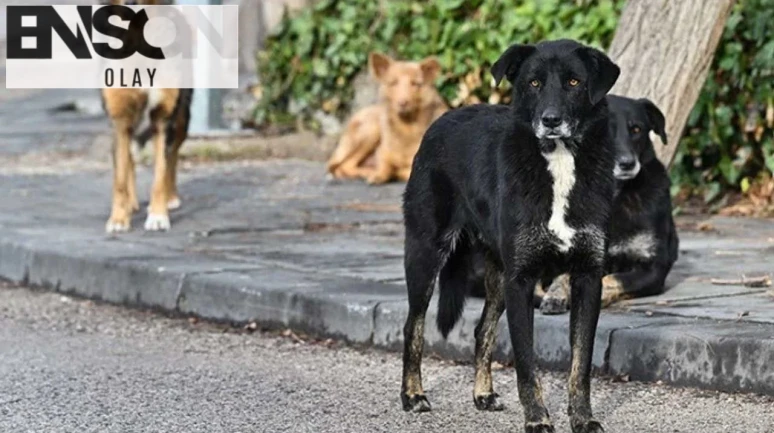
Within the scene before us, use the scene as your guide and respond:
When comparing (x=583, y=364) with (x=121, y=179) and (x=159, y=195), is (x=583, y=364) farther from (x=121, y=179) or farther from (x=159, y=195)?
(x=121, y=179)

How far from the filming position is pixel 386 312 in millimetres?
6945

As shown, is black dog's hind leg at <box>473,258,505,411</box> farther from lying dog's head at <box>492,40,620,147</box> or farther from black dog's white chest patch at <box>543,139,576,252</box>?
lying dog's head at <box>492,40,620,147</box>

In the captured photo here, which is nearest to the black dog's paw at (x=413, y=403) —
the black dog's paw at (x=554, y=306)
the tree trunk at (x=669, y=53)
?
the black dog's paw at (x=554, y=306)

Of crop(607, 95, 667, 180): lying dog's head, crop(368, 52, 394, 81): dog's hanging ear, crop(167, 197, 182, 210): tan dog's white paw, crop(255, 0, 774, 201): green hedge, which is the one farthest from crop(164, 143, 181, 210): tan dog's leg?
crop(607, 95, 667, 180): lying dog's head

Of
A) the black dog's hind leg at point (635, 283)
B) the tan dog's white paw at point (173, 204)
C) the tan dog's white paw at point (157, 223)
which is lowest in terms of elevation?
the tan dog's white paw at point (173, 204)

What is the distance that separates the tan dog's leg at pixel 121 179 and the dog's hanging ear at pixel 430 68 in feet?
9.04

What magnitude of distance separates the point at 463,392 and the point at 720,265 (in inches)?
96.1

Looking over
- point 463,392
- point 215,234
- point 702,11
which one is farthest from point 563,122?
point 215,234

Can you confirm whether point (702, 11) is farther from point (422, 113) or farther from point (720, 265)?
point (422, 113)

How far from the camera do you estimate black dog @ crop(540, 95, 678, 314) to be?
7.14m

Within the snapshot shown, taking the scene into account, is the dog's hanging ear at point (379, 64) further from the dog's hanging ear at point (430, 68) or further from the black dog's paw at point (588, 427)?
the black dog's paw at point (588, 427)

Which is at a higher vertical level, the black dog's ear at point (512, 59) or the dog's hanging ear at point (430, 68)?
the black dog's ear at point (512, 59)

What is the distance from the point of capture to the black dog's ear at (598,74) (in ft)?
16.9

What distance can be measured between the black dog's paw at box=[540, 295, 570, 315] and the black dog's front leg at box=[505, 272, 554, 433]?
1.39 m
